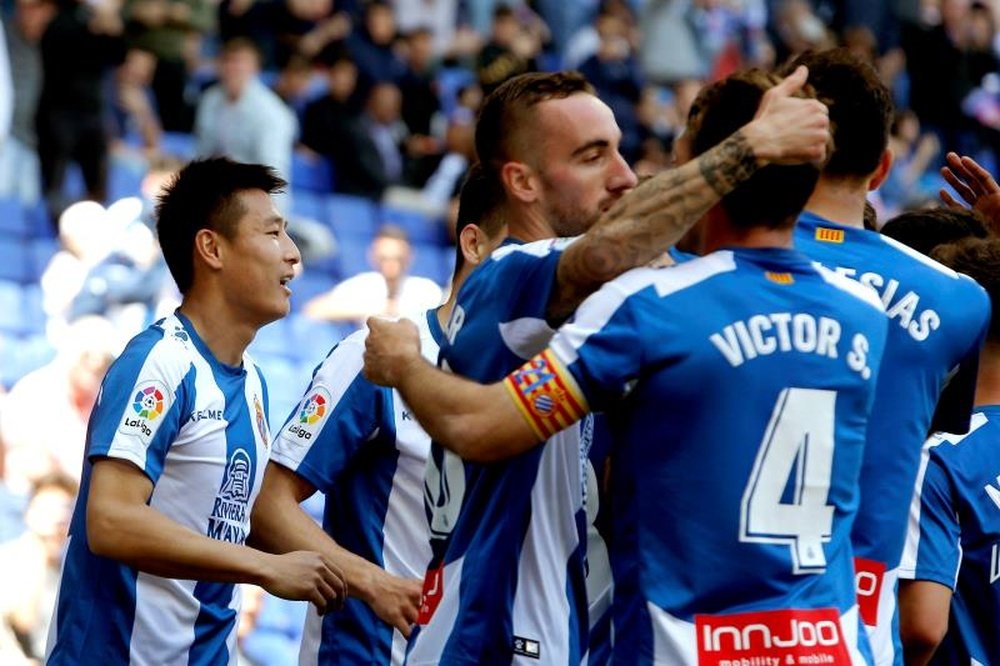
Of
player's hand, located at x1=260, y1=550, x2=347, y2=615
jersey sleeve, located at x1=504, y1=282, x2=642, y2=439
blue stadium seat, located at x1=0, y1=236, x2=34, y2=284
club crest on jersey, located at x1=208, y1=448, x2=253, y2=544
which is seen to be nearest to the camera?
jersey sleeve, located at x1=504, y1=282, x2=642, y2=439

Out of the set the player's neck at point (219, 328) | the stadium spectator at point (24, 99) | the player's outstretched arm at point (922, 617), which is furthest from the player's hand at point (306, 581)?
the stadium spectator at point (24, 99)

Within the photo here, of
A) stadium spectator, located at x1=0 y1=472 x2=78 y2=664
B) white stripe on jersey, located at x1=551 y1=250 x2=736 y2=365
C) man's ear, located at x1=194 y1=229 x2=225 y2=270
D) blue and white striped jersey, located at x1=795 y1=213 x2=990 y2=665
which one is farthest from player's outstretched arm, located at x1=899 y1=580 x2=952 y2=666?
stadium spectator, located at x1=0 y1=472 x2=78 y2=664

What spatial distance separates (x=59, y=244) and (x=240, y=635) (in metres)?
4.16

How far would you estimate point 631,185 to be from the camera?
4.59 m

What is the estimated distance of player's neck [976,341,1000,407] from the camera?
535 cm

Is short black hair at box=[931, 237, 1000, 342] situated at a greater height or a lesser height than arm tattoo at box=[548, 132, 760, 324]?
greater

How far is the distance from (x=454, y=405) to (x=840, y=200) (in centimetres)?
138

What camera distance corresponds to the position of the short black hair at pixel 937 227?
5.66m

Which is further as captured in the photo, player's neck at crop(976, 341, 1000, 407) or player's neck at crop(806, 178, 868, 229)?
player's neck at crop(976, 341, 1000, 407)

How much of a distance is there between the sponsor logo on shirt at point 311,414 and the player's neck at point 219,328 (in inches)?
12.4

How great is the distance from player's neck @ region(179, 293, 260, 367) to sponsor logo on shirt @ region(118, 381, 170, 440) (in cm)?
37

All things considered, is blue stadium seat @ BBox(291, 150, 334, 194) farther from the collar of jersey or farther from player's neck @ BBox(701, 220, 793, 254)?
player's neck @ BBox(701, 220, 793, 254)

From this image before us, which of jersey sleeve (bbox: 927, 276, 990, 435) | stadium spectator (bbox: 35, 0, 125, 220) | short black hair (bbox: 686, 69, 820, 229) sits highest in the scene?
stadium spectator (bbox: 35, 0, 125, 220)

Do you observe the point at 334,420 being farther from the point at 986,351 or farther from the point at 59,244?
the point at 59,244
